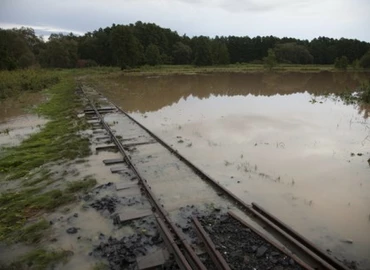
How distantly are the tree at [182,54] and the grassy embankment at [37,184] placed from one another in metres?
66.7

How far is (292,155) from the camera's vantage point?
35.8 feet

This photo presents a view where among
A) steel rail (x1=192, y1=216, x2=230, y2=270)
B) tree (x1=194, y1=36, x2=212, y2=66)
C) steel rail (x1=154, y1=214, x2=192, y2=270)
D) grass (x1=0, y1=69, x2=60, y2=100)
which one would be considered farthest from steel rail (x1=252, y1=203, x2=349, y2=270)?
tree (x1=194, y1=36, x2=212, y2=66)

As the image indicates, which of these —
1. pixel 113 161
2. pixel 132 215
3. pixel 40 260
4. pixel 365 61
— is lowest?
pixel 40 260

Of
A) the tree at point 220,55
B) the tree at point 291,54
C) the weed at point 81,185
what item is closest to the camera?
the weed at point 81,185

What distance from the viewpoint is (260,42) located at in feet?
309

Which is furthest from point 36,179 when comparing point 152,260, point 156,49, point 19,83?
point 156,49

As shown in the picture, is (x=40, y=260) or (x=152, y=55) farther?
(x=152, y=55)

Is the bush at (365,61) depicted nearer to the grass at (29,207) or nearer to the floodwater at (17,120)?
the floodwater at (17,120)

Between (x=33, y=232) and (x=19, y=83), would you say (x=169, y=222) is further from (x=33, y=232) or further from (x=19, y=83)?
(x=19, y=83)

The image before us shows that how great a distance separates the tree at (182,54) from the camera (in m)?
80.1

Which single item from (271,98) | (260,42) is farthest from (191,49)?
(271,98)

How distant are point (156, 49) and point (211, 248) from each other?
6769cm

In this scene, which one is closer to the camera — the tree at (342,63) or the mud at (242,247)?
the mud at (242,247)

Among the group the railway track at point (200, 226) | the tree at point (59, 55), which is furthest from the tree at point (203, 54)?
Result: the railway track at point (200, 226)
